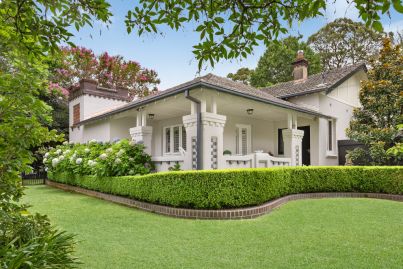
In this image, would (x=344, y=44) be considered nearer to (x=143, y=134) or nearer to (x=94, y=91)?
(x=94, y=91)

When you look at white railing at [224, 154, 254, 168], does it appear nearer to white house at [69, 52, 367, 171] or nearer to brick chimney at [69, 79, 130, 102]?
white house at [69, 52, 367, 171]

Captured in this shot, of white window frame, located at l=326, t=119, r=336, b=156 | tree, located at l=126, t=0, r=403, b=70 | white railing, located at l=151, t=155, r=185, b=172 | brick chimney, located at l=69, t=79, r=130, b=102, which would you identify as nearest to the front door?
white window frame, located at l=326, t=119, r=336, b=156

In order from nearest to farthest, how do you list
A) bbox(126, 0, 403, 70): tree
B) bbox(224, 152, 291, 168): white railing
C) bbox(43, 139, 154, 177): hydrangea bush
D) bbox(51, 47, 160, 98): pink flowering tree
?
bbox(126, 0, 403, 70): tree, bbox(43, 139, 154, 177): hydrangea bush, bbox(224, 152, 291, 168): white railing, bbox(51, 47, 160, 98): pink flowering tree

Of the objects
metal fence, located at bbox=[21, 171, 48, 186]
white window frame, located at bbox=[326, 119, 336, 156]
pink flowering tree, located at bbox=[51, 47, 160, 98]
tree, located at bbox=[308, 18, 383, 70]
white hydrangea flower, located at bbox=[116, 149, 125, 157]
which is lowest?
metal fence, located at bbox=[21, 171, 48, 186]

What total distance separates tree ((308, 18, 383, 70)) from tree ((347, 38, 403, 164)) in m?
16.7

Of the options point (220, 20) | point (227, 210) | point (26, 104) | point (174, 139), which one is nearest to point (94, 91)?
point (174, 139)

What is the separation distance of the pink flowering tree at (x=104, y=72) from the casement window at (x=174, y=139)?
13.8m

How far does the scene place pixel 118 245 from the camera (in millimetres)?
5129

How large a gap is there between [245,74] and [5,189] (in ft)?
119

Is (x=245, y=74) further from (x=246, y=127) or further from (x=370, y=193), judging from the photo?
(x=370, y=193)

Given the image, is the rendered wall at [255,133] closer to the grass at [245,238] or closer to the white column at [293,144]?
the white column at [293,144]

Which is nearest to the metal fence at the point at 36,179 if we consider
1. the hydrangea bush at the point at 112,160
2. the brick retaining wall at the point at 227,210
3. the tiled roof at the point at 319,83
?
the hydrangea bush at the point at 112,160

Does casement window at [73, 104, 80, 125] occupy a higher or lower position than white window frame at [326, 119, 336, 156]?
higher

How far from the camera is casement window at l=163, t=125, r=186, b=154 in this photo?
48.4 ft
